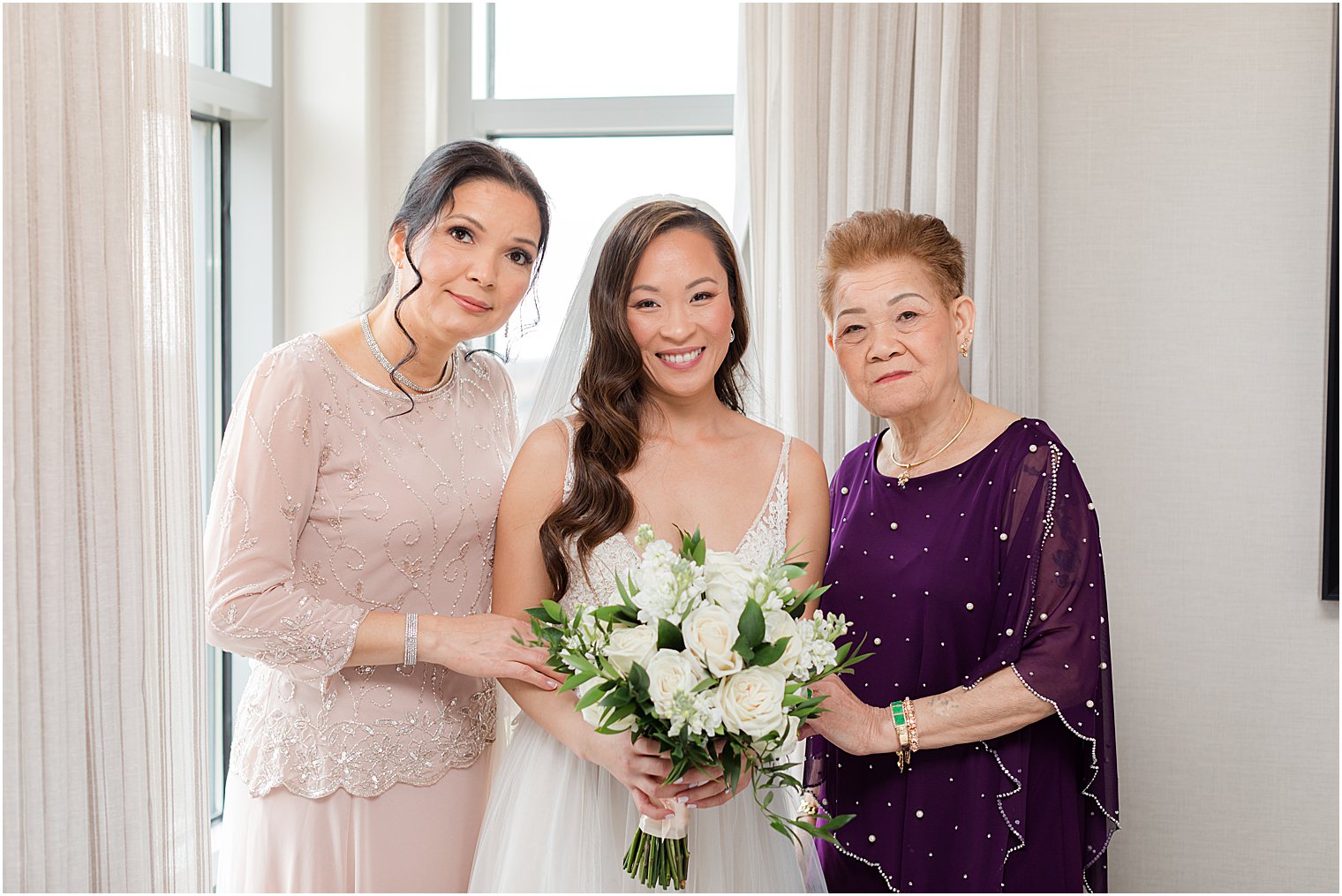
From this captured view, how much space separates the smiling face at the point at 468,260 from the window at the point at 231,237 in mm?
1459

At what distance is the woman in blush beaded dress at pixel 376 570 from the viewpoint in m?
1.77

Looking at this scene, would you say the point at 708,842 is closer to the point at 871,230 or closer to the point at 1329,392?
the point at 871,230

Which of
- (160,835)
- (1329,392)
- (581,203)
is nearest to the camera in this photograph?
(160,835)

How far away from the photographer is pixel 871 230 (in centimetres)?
192

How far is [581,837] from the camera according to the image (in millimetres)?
1816

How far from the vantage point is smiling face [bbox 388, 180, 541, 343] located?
1.87 m

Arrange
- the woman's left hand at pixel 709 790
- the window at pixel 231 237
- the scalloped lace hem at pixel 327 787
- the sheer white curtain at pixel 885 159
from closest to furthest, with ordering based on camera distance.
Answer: the woman's left hand at pixel 709 790 → the scalloped lace hem at pixel 327 787 → the sheer white curtain at pixel 885 159 → the window at pixel 231 237

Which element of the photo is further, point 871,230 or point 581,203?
point 581,203

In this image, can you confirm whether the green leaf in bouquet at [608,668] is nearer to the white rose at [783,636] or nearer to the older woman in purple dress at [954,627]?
the white rose at [783,636]

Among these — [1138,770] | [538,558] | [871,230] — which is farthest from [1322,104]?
[538,558]

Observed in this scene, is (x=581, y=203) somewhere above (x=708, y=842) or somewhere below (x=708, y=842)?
above

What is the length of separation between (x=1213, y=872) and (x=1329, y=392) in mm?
1293

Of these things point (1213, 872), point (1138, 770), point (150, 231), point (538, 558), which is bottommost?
point (1213, 872)

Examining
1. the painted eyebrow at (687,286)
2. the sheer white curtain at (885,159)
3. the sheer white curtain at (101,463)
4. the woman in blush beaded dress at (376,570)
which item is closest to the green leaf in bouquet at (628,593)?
the woman in blush beaded dress at (376,570)
